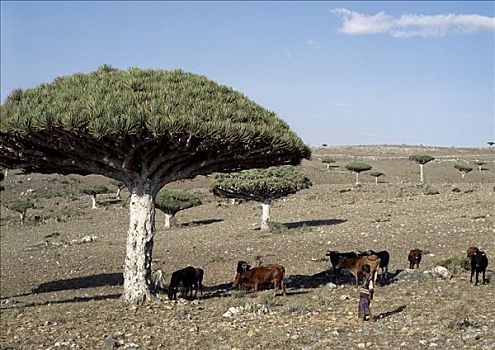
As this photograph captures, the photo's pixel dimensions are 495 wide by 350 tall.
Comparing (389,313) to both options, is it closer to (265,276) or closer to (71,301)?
(265,276)

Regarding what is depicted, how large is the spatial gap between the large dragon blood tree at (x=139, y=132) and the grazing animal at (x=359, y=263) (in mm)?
3130

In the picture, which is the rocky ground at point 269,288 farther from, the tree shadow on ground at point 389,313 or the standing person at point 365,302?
the standing person at point 365,302

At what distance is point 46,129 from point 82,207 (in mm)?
50888

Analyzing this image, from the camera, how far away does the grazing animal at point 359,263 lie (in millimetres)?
13380

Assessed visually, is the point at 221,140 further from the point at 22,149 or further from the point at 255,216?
the point at 255,216

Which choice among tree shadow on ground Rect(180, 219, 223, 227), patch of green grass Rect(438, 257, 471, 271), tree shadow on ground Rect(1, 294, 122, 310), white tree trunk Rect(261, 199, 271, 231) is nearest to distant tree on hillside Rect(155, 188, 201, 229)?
tree shadow on ground Rect(180, 219, 223, 227)

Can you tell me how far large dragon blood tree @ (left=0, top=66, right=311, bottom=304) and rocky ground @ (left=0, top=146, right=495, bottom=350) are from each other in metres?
2.40

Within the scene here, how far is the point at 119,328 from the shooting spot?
38.4ft

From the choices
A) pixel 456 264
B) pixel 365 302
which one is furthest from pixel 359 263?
pixel 456 264

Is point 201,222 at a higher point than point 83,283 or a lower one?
lower

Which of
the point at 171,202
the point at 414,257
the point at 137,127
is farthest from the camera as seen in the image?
the point at 171,202

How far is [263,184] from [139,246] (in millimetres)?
19727

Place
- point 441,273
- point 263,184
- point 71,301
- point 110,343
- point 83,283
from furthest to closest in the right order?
point 263,184 → point 83,283 → point 441,273 → point 71,301 → point 110,343

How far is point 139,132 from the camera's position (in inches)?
481
